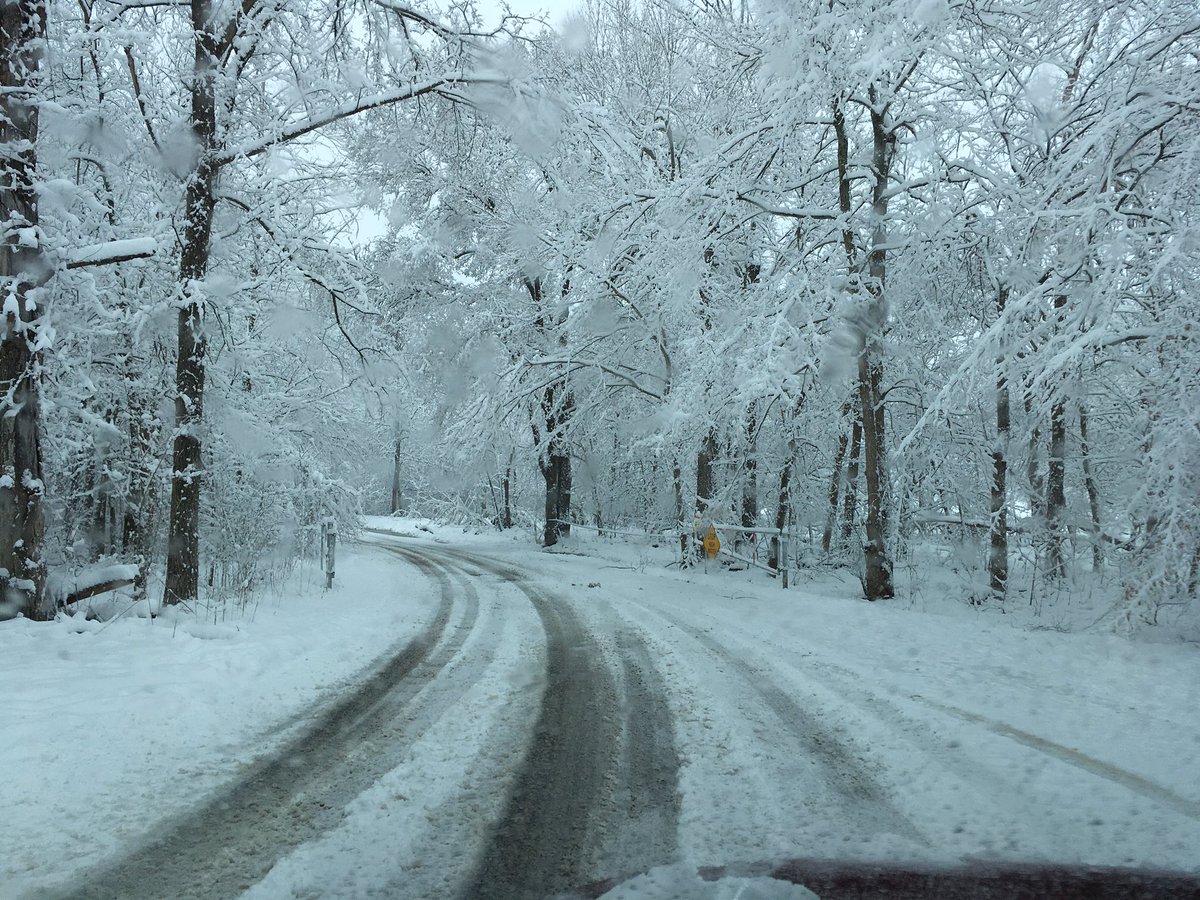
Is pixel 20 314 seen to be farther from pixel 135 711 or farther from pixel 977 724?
pixel 977 724

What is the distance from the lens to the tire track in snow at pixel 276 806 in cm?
269

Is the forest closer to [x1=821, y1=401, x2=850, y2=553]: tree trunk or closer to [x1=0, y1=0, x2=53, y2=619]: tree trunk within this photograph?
[x1=0, y1=0, x2=53, y2=619]: tree trunk

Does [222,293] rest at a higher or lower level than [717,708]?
higher

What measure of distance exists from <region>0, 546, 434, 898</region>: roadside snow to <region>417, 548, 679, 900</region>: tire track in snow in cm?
158

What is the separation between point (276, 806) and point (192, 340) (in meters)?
6.21

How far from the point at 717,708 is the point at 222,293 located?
6650mm

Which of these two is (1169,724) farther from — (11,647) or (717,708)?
(11,647)

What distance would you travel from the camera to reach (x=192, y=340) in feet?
26.1

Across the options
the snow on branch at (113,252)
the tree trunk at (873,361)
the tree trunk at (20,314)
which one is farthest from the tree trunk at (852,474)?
the tree trunk at (20,314)

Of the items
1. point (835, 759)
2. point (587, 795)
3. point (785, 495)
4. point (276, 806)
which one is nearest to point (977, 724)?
point (835, 759)

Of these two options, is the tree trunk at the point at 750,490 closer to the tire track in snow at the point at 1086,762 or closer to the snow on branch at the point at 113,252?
the tire track in snow at the point at 1086,762

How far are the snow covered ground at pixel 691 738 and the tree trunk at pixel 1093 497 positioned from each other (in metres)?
1.39

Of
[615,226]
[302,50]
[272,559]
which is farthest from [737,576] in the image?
[302,50]

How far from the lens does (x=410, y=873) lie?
2.73 metres
